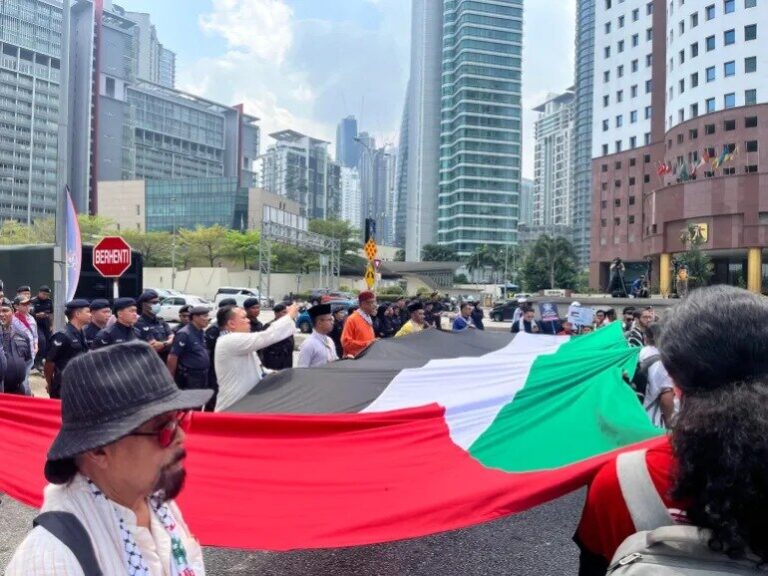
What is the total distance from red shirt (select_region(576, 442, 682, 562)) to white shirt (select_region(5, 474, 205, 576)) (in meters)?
1.03

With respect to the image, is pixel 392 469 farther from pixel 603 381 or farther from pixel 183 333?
pixel 183 333

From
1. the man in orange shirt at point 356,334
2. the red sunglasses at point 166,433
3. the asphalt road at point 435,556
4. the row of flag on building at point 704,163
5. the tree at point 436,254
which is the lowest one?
the asphalt road at point 435,556

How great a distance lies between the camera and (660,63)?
68.6 metres

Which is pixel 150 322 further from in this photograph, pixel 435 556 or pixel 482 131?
pixel 482 131

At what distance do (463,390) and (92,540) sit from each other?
3.46 meters

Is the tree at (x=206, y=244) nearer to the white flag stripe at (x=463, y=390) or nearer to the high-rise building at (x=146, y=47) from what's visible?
the white flag stripe at (x=463, y=390)

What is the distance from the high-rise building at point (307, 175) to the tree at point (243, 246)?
280 feet

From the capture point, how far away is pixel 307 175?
160 metres

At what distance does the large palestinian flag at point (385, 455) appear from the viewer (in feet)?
9.55

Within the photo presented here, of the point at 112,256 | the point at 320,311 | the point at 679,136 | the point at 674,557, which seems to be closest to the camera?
the point at 674,557

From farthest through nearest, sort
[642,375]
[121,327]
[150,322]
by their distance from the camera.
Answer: [150,322], [121,327], [642,375]

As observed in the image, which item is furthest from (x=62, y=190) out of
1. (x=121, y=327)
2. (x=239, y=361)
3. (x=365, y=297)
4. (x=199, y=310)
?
(x=239, y=361)

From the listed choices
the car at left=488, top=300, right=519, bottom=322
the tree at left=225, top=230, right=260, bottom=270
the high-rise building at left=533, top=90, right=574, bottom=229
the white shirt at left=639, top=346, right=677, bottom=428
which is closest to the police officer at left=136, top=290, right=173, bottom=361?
the white shirt at left=639, top=346, right=677, bottom=428

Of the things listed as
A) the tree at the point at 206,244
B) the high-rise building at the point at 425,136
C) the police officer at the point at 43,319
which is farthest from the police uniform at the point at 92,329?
Result: the high-rise building at the point at 425,136
